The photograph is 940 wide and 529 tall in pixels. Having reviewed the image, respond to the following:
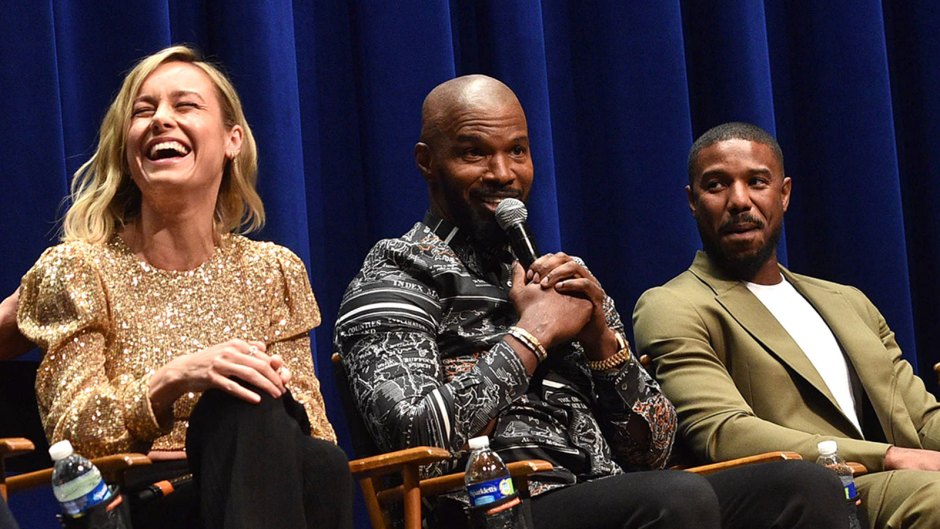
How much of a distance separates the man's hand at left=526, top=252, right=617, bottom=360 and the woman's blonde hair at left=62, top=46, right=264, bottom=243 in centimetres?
60

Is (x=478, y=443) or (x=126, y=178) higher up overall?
(x=126, y=178)

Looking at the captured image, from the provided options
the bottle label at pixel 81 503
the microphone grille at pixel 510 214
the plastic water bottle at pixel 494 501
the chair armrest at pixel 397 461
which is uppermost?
the microphone grille at pixel 510 214

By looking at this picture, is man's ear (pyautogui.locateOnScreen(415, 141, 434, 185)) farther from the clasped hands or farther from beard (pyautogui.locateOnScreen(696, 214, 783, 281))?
beard (pyautogui.locateOnScreen(696, 214, 783, 281))

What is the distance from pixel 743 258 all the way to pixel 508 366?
1.04 metres

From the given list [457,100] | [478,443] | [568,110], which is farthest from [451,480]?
[568,110]

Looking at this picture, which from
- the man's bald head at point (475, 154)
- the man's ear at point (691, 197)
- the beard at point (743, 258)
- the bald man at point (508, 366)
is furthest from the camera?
the man's ear at point (691, 197)

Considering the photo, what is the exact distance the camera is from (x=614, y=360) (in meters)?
2.47

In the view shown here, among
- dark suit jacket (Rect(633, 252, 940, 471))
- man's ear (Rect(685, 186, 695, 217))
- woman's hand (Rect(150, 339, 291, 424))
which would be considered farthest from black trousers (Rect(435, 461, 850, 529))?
man's ear (Rect(685, 186, 695, 217))

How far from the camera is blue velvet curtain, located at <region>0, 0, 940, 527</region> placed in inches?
115

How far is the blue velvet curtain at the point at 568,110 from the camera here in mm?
2920

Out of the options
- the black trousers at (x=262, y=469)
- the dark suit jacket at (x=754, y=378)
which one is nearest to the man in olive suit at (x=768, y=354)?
the dark suit jacket at (x=754, y=378)

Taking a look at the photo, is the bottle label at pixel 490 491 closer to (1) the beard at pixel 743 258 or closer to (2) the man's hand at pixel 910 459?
(2) the man's hand at pixel 910 459

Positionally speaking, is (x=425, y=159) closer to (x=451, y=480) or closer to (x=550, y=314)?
(x=550, y=314)

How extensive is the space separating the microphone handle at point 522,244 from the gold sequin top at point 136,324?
40 cm
